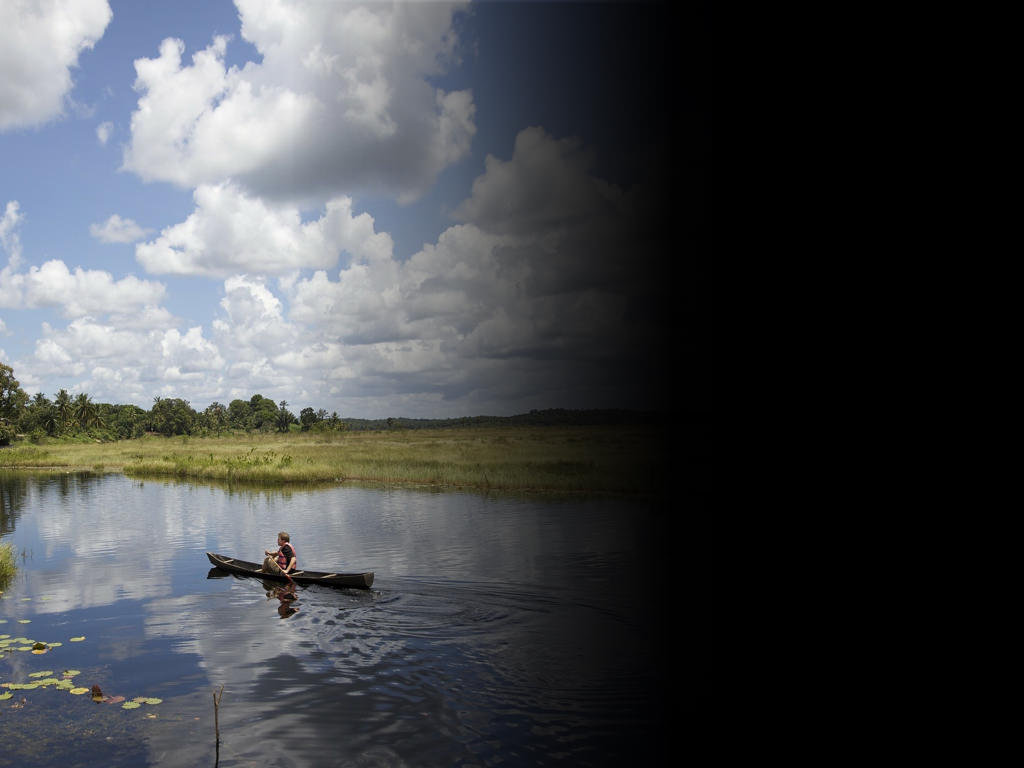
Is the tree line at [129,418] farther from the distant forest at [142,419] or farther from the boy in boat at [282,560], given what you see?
the boy in boat at [282,560]

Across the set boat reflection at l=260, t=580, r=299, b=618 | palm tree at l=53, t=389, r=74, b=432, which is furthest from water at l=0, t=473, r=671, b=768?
palm tree at l=53, t=389, r=74, b=432

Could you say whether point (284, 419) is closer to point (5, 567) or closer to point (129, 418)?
point (129, 418)

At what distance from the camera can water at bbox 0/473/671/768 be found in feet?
26.2

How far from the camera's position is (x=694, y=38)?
18.0 ft

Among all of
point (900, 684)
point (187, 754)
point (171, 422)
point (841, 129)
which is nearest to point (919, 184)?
point (841, 129)

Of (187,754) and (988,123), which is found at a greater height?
(988,123)

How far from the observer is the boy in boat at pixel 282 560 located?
15.8 metres

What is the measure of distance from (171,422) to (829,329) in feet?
A: 455

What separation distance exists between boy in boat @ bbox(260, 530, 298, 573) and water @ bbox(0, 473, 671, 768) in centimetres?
65

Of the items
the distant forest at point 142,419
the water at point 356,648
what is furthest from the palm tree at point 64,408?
the water at point 356,648

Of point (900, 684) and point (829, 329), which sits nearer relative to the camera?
point (829, 329)

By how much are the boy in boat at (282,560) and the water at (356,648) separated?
25.5 inches

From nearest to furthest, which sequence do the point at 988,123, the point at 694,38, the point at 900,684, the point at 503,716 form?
the point at 988,123 < the point at 694,38 < the point at 900,684 < the point at 503,716

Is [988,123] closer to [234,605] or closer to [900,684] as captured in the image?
[900,684]
